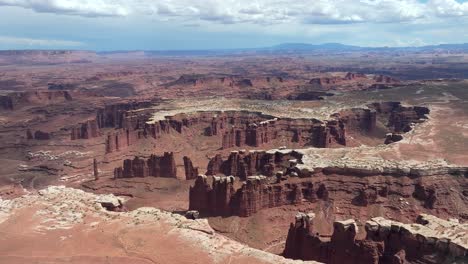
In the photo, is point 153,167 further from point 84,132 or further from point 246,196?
point 84,132

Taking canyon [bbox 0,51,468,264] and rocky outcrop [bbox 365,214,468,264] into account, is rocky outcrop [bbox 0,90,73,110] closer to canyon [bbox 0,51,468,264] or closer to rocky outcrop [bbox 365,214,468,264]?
canyon [bbox 0,51,468,264]

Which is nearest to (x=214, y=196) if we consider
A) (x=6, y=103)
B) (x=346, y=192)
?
(x=346, y=192)

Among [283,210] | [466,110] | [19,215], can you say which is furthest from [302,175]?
[466,110]

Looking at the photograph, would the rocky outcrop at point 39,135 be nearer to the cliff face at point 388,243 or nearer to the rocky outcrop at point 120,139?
the rocky outcrop at point 120,139

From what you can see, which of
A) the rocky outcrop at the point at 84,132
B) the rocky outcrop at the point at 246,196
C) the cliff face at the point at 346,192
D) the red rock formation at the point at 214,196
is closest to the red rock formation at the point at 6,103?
the rocky outcrop at the point at 84,132

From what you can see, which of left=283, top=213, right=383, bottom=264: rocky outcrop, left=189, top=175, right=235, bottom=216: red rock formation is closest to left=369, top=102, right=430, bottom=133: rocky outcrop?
left=189, top=175, right=235, bottom=216: red rock formation
